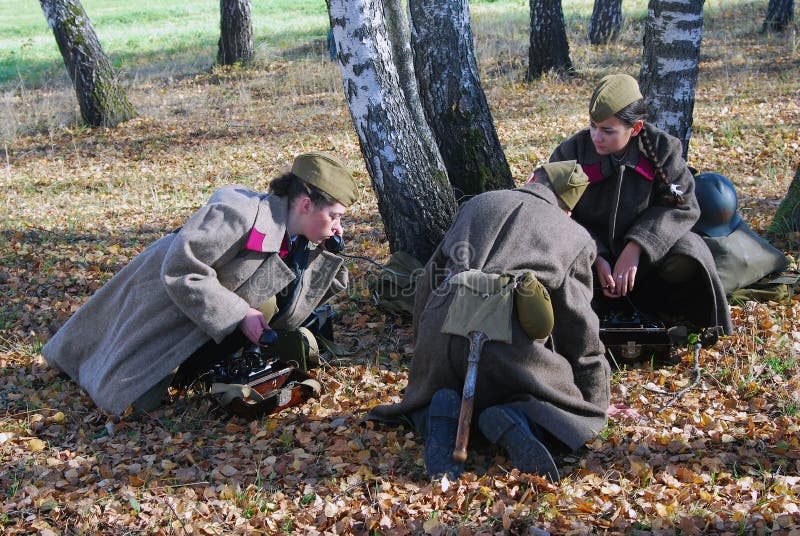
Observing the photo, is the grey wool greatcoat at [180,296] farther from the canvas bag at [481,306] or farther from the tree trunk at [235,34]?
the tree trunk at [235,34]

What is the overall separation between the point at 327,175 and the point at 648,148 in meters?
2.03

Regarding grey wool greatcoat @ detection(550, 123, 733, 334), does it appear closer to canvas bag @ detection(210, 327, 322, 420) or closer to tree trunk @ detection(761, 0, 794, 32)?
canvas bag @ detection(210, 327, 322, 420)

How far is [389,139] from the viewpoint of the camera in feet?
17.6

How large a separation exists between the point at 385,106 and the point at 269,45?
12834 millimetres

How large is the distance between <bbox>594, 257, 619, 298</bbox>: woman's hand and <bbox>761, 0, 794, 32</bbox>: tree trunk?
12665mm

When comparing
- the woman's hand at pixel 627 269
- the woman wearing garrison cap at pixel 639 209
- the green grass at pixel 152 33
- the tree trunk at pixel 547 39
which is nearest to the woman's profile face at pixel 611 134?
the woman wearing garrison cap at pixel 639 209

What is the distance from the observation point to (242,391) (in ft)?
13.6

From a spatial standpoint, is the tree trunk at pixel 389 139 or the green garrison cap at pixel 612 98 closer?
the green garrison cap at pixel 612 98

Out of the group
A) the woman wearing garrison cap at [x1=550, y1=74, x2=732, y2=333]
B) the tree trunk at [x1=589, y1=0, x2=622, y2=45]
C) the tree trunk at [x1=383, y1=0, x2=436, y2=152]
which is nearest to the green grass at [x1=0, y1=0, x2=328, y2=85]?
the tree trunk at [x1=589, y1=0, x2=622, y2=45]

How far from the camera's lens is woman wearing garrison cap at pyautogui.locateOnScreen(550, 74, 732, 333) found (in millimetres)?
4559

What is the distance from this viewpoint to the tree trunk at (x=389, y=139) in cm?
519

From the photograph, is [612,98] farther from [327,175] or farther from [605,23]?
[605,23]

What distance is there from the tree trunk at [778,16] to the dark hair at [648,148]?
12.2 meters

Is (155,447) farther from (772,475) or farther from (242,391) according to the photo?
(772,475)
